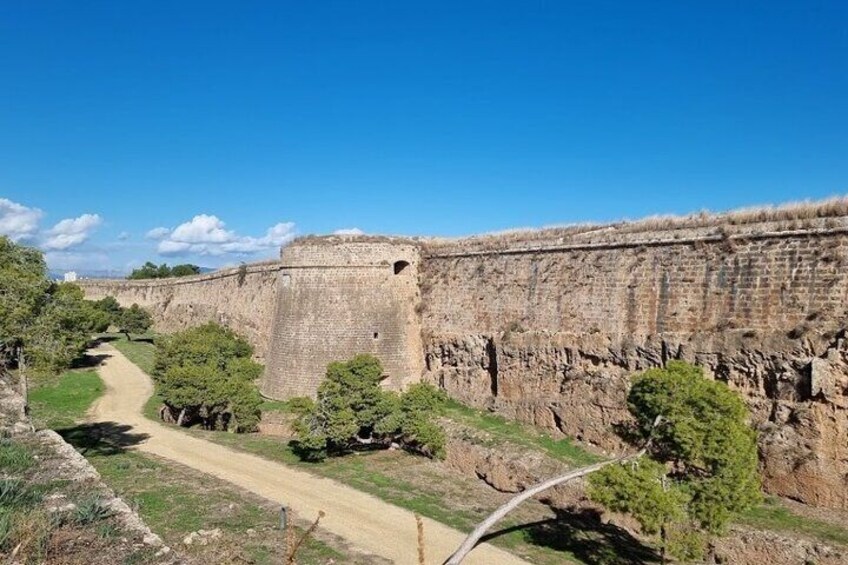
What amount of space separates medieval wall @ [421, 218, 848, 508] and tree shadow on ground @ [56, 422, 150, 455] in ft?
29.8

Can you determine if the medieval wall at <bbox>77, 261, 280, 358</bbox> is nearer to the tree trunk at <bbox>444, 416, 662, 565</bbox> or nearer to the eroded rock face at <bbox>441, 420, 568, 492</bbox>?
the eroded rock face at <bbox>441, 420, 568, 492</bbox>

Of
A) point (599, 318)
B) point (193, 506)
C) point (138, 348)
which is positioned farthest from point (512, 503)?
point (138, 348)

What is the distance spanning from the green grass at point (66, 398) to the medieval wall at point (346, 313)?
5986 mm

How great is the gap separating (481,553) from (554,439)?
6698 millimetres

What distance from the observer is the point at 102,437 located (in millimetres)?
16141

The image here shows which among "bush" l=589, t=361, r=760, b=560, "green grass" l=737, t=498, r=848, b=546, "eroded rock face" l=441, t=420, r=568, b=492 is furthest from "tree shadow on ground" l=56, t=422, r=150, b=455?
"green grass" l=737, t=498, r=848, b=546

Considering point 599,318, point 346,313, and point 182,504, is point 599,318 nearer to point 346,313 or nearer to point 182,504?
point 346,313

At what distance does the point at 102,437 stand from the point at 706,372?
14.5 meters

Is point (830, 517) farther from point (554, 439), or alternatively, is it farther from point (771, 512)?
point (554, 439)

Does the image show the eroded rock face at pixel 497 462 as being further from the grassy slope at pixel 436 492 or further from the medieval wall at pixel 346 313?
the medieval wall at pixel 346 313

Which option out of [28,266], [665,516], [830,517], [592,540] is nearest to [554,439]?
[592,540]

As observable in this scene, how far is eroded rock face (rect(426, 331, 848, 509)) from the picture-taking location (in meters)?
11.0

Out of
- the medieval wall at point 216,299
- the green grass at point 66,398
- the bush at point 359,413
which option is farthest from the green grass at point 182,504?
the medieval wall at point 216,299

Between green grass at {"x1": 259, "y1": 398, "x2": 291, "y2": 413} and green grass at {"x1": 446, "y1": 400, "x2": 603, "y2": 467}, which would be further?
green grass at {"x1": 259, "y1": 398, "x2": 291, "y2": 413}
